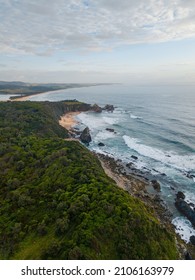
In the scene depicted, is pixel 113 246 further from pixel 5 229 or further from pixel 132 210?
pixel 5 229

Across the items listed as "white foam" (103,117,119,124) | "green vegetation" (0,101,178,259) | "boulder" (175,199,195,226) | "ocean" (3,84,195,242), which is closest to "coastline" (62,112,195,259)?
"ocean" (3,84,195,242)

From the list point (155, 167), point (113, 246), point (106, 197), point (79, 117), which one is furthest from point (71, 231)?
point (79, 117)

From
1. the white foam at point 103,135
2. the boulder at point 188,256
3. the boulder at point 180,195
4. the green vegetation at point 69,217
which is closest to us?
the green vegetation at point 69,217

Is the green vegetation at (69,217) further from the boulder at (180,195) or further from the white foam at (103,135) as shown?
the white foam at (103,135)

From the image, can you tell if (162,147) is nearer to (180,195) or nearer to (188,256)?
(180,195)

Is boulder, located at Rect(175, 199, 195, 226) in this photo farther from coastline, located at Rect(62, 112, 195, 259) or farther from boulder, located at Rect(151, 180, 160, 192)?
boulder, located at Rect(151, 180, 160, 192)

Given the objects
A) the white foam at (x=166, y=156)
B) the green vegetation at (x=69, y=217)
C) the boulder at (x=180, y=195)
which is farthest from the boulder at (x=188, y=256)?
the white foam at (x=166, y=156)
